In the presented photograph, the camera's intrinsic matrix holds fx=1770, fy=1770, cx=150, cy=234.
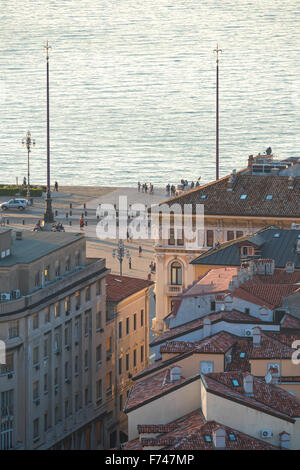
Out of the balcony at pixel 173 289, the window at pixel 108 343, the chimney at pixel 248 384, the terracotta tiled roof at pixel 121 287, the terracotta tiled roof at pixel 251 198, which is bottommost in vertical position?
the window at pixel 108 343

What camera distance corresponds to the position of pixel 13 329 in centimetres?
6056

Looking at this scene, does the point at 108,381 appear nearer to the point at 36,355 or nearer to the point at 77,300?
the point at 77,300

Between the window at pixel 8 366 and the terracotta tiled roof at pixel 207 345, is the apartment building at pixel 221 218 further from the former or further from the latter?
the terracotta tiled roof at pixel 207 345

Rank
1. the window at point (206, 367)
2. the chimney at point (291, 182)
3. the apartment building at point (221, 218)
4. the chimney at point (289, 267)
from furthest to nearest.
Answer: the chimney at point (291, 182)
the apartment building at point (221, 218)
the chimney at point (289, 267)
the window at point (206, 367)

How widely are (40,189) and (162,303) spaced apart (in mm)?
44100

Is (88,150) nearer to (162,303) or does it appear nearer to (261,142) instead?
(261,142)

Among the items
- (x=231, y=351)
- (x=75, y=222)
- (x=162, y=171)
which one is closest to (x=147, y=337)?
(x=231, y=351)

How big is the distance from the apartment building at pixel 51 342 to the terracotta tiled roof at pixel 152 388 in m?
7.86

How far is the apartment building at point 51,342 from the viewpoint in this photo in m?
60.8

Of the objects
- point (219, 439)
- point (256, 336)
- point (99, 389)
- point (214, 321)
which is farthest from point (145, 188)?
point (219, 439)

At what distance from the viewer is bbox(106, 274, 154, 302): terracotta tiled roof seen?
72.4 m

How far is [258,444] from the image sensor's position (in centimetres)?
4691

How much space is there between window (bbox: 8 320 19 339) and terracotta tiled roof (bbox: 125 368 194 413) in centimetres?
763

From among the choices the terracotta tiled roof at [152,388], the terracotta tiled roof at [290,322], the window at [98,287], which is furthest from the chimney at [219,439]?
the window at [98,287]
